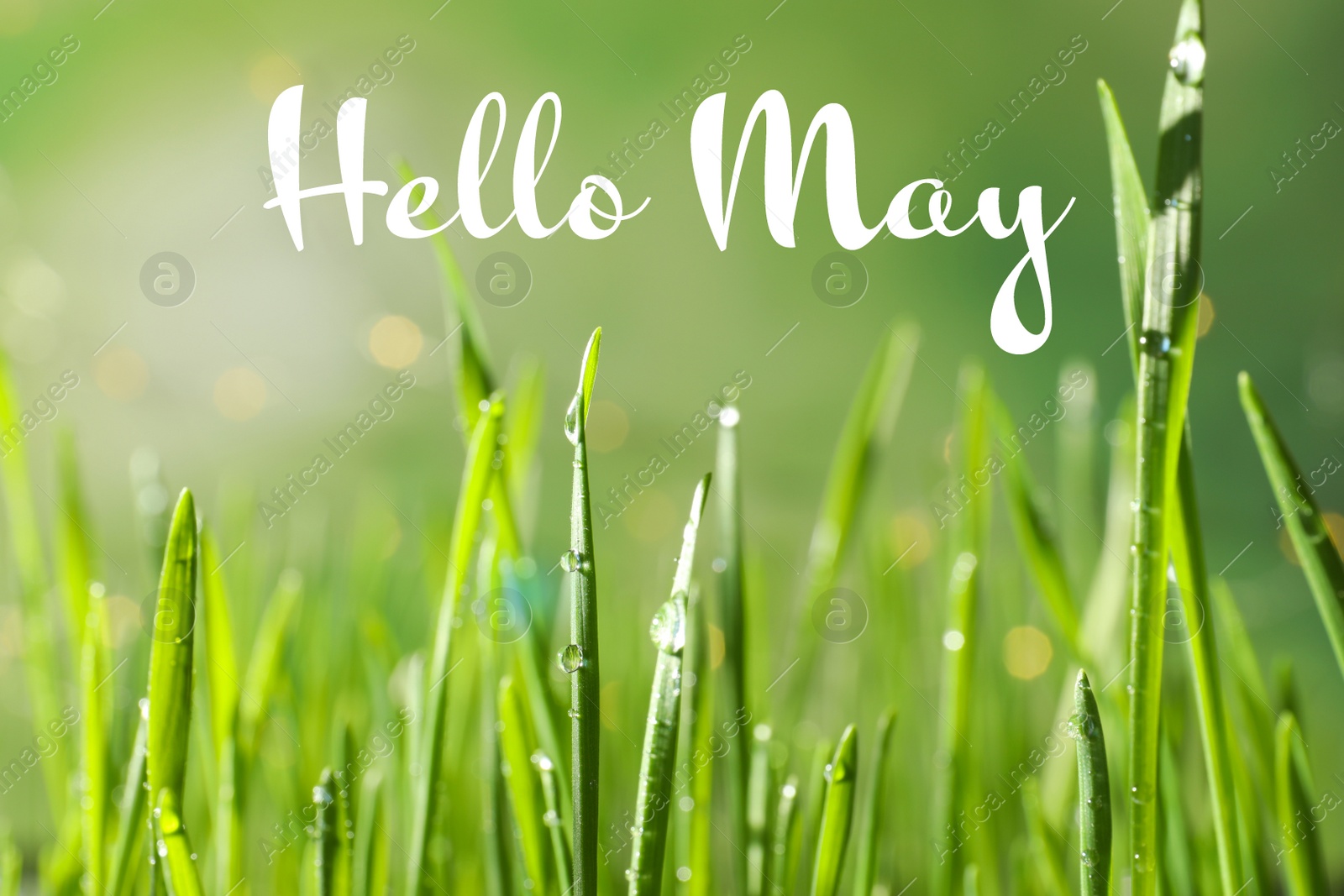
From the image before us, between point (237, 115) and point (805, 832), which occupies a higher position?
point (237, 115)

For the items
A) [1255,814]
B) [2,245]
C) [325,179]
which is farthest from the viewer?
[325,179]

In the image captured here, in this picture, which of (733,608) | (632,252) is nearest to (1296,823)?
(733,608)

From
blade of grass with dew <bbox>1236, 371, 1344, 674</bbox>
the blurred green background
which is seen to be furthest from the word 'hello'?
the blurred green background

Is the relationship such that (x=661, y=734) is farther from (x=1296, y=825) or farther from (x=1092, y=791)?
(x=1296, y=825)

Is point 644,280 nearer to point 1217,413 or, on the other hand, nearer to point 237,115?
point 237,115

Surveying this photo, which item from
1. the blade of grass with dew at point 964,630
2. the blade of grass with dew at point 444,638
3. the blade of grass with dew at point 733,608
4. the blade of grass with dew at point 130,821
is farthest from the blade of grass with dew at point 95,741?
the blade of grass with dew at point 964,630

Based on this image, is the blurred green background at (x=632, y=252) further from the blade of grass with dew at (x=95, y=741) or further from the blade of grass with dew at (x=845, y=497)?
the blade of grass with dew at (x=95, y=741)

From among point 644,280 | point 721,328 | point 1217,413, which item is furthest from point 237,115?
point 1217,413
